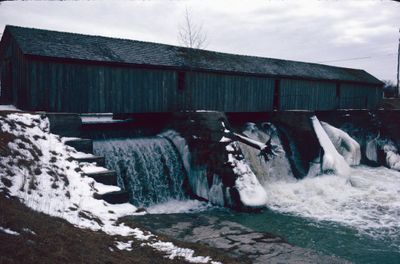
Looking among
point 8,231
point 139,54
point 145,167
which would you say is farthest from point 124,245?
point 139,54

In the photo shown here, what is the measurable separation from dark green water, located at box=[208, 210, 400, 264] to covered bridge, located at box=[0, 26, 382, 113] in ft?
20.7

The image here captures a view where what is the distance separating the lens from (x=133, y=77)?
14.3 meters

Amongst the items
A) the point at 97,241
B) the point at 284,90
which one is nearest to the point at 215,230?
the point at 97,241

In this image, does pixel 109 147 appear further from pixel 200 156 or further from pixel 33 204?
pixel 33 204

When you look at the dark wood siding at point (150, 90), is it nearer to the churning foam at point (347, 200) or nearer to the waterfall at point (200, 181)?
the waterfall at point (200, 181)

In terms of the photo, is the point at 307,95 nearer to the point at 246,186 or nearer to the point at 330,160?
the point at 330,160

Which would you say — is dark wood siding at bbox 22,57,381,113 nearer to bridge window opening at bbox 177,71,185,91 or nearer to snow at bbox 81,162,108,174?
bridge window opening at bbox 177,71,185,91

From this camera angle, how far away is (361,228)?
10695 millimetres

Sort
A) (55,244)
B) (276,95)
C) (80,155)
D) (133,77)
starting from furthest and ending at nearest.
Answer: (276,95)
(133,77)
(80,155)
(55,244)

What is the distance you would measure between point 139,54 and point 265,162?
300 inches

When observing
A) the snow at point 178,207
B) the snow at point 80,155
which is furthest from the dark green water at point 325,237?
the snow at point 80,155

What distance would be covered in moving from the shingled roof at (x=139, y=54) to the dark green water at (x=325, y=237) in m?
7.42

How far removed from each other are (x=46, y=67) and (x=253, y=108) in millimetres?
11176

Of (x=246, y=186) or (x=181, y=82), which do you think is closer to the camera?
(x=246, y=186)
